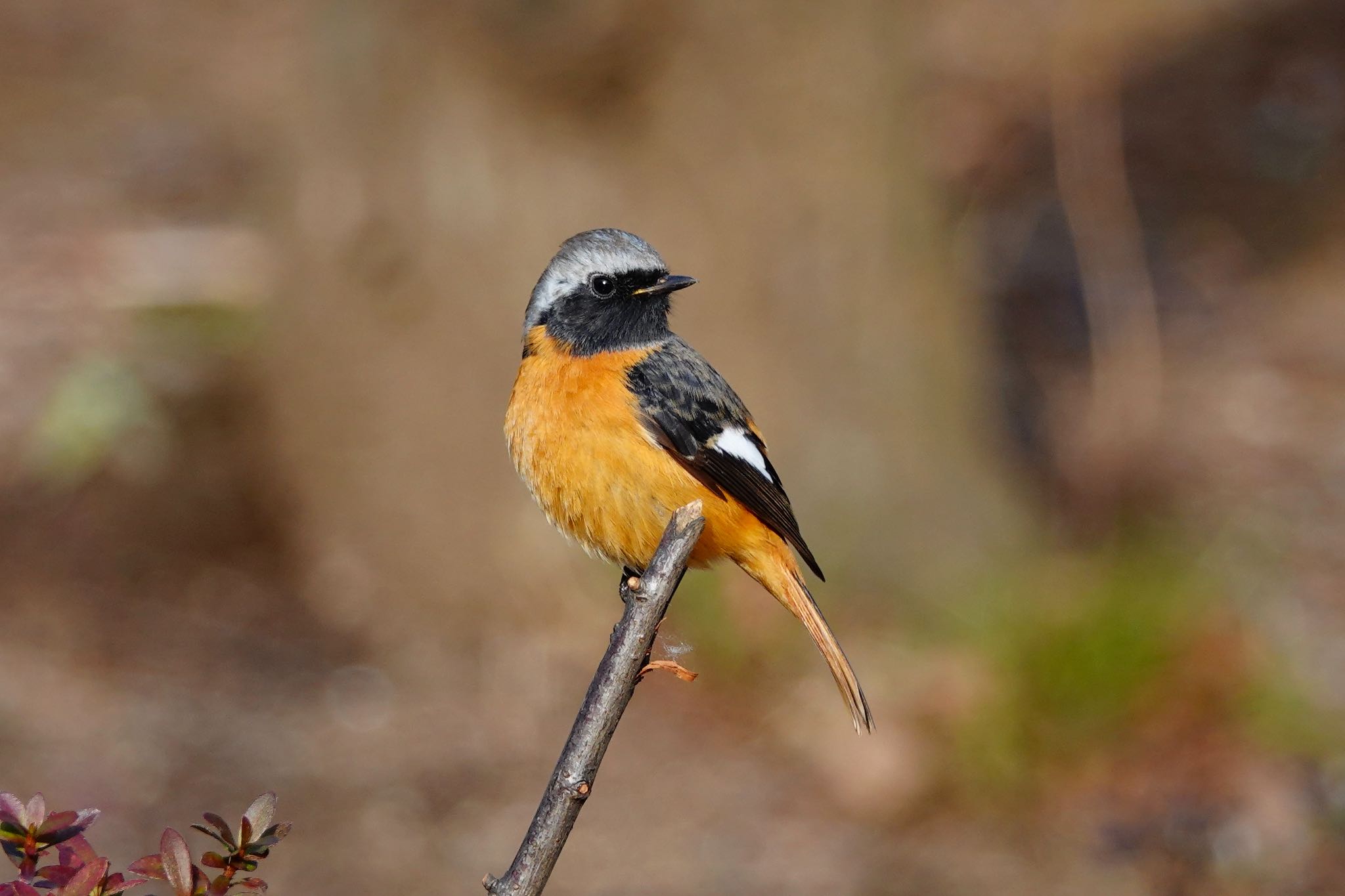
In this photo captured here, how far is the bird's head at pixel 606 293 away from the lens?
3.30 meters

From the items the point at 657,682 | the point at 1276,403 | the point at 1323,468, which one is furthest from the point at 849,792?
the point at 1276,403

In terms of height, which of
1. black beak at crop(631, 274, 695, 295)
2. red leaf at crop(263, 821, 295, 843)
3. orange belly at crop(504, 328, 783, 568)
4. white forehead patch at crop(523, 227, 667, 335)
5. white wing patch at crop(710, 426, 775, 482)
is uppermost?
white forehead patch at crop(523, 227, 667, 335)

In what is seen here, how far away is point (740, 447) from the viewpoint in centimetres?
350

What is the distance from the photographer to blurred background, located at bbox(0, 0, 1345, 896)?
5785 mm

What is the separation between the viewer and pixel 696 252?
21.0ft

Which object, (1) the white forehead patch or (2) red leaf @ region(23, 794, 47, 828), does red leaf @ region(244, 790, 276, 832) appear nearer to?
(2) red leaf @ region(23, 794, 47, 828)

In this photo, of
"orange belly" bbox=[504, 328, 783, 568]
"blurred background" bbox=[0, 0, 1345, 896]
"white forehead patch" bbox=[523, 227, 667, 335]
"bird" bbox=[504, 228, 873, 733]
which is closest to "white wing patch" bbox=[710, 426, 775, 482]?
"bird" bbox=[504, 228, 873, 733]

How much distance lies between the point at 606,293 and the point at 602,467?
0.48 meters

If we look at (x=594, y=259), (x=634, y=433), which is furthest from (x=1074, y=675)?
(x=594, y=259)

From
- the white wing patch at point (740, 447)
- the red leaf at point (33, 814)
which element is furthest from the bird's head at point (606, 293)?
the red leaf at point (33, 814)

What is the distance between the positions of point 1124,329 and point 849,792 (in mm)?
4438

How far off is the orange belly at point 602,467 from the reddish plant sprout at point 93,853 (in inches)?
64.9

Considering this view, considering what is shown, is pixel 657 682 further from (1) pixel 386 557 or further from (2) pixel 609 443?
(2) pixel 609 443

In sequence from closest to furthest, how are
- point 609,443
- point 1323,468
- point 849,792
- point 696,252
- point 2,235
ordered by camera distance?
1. point 609,443
2. point 849,792
3. point 696,252
4. point 1323,468
5. point 2,235
